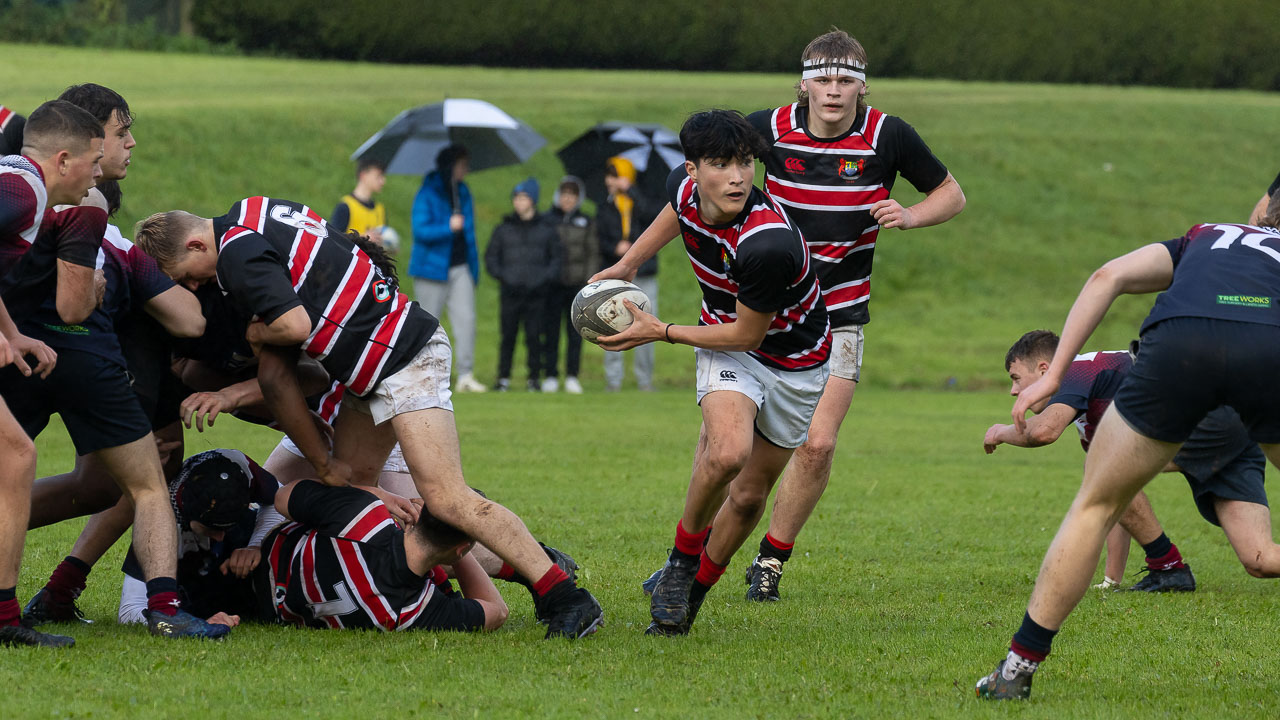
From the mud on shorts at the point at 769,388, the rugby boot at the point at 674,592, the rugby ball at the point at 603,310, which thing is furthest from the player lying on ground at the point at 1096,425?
the rugby ball at the point at 603,310

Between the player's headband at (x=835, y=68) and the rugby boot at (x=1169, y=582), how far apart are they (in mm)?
2943

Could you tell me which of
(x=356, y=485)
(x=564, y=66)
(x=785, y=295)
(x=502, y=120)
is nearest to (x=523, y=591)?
(x=356, y=485)

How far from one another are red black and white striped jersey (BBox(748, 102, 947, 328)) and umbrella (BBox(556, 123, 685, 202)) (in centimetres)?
1189

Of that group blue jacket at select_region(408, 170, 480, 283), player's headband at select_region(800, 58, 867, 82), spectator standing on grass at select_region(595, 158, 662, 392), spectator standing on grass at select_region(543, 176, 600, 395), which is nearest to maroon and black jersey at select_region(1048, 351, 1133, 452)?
player's headband at select_region(800, 58, 867, 82)

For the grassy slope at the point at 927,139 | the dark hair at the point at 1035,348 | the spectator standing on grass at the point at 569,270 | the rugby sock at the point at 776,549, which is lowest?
the grassy slope at the point at 927,139

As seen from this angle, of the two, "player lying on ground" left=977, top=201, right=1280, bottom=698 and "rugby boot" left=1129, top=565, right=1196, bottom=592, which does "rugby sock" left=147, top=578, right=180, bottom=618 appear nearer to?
"player lying on ground" left=977, top=201, right=1280, bottom=698

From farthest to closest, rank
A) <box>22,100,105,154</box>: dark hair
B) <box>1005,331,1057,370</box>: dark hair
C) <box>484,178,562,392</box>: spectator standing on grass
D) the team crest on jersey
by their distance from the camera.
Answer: <box>484,178,562,392</box>: spectator standing on grass
the team crest on jersey
<box>1005,331,1057,370</box>: dark hair
<box>22,100,105,154</box>: dark hair

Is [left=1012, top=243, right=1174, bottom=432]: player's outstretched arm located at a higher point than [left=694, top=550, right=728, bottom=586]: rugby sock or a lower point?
higher

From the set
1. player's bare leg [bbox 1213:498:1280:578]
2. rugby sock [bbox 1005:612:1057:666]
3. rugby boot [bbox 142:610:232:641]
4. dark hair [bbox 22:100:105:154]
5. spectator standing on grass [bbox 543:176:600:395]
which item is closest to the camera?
rugby sock [bbox 1005:612:1057:666]

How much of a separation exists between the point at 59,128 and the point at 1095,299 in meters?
3.76

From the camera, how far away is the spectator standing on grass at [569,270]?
1717cm

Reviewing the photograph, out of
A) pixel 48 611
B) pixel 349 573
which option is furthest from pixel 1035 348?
pixel 48 611

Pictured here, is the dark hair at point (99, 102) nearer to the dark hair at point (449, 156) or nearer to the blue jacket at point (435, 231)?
the blue jacket at point (435, 231)

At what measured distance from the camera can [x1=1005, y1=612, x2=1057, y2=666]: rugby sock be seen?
14.4ft
